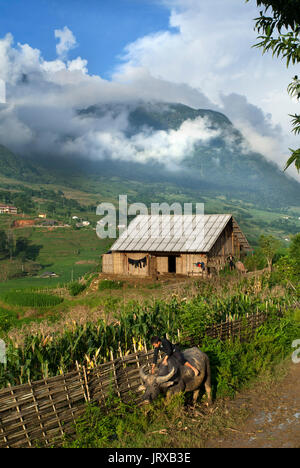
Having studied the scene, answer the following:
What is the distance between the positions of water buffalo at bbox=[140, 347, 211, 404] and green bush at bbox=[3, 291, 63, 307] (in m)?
25.8

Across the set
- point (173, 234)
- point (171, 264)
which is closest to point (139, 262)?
point (171, 264)

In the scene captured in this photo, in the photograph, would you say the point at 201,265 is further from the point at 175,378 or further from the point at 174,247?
the point at 175,378

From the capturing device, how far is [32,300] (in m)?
34.7

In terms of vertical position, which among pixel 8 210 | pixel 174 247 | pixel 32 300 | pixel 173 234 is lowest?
pixel 32 300

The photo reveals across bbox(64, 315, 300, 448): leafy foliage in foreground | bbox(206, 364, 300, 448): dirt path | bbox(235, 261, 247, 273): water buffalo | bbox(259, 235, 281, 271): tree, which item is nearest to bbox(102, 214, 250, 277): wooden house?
bbox(235, 261, 247, 273): water buffalo

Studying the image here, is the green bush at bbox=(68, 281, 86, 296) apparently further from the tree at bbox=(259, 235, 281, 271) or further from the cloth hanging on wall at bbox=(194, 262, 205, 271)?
the tree at bbox=(259, 235, 281, 271)

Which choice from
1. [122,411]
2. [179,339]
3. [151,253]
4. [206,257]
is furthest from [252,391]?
[151,253]

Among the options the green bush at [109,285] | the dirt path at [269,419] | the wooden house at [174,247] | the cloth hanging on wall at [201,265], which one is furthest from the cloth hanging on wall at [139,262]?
the dirt path at [269,419]

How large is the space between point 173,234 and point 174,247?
227cm

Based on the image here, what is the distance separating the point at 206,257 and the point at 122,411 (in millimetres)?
25498

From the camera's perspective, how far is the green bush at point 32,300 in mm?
34062

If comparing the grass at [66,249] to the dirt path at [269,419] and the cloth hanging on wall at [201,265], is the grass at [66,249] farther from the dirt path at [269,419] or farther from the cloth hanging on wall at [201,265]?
the dirt path at [269,419]

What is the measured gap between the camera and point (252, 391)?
35.3 feet

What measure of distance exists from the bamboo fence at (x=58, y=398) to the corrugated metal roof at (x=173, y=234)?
24326mm
